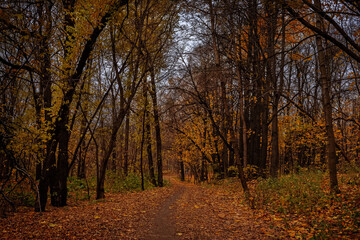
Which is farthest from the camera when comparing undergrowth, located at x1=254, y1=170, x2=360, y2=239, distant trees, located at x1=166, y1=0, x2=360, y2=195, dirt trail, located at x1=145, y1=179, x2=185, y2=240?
distant trees, located at x1=166, y1=0, x2=360, y2=195

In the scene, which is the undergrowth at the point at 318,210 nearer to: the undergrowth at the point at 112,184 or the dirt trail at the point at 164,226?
the dirt trail at the point at 164,226

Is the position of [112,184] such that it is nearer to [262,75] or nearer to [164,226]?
[164,226]

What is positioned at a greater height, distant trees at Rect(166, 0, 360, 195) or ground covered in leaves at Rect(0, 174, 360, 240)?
distant trees at Rect(166, 0, 360, 195)

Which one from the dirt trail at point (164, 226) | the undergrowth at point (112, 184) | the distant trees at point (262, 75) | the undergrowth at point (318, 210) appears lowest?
the undergrowth at point (112, 184)

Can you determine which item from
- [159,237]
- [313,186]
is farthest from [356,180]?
[159,237]

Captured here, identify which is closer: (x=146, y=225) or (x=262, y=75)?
(x=146, y=225)

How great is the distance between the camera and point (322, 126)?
1314 cm

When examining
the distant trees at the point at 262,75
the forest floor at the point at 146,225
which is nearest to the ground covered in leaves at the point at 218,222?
the forest floor at the point at 146,225

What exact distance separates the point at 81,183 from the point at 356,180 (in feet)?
47.2

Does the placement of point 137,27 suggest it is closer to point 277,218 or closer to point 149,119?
point 149,119

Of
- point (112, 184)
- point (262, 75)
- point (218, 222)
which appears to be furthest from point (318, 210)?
point (112, 184)

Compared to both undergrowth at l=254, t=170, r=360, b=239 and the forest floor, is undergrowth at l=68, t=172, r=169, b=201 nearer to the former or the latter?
the forest floor

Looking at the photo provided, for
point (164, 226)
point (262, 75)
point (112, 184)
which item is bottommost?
point (112, 184)

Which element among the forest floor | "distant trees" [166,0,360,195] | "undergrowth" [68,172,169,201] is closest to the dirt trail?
the forest floor
